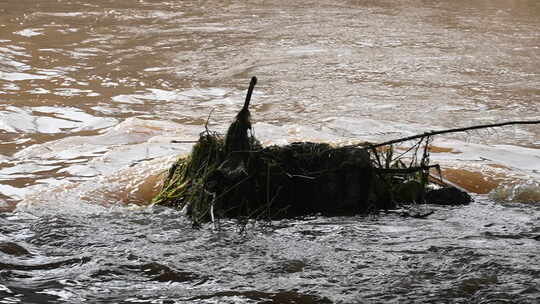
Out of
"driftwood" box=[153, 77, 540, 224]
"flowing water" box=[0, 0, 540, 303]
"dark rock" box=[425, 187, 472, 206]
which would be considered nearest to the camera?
"flowing water" box=[0, 0, 540, 303]

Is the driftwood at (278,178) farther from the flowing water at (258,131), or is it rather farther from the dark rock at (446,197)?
the dark rock at (446,197)

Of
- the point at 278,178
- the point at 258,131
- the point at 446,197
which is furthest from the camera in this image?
the point at 258,131

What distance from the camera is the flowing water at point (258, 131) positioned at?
451 cm

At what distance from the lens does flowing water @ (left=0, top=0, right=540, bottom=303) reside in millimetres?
4508

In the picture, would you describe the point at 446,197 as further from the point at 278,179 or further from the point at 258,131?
the point at 258,131

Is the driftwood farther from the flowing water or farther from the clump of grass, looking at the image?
the flowing water

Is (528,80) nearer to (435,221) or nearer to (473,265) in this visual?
(435,221)

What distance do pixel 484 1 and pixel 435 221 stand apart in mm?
14528

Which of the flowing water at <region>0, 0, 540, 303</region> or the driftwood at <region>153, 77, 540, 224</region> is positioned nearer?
the flowing water at <region>0, 0, 540, 303</region>

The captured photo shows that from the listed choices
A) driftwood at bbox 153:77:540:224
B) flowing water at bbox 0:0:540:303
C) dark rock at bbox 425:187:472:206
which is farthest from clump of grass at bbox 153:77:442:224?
dark rock at bbox 425:187:472:206

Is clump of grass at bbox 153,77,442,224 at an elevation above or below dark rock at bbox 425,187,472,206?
above

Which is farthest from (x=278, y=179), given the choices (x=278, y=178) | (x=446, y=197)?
(x=446, y=197)

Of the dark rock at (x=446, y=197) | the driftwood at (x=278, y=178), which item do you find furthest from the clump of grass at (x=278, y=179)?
the dark rock at (x=446, y=197)

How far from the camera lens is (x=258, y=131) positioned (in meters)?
8.08
